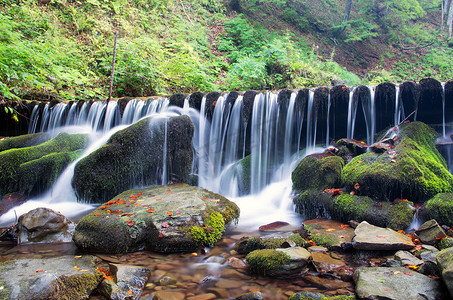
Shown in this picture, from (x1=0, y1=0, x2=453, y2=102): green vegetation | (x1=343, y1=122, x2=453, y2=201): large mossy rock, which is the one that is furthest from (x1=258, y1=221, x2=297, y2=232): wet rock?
(x1=0, y1=0, x2=453, y2=102): green vegetation

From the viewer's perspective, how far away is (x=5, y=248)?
392cm

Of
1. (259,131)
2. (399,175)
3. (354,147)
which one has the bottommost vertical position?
(399,175)

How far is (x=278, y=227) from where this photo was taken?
492 cm

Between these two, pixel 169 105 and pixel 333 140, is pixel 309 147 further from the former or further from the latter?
pixel 169 105

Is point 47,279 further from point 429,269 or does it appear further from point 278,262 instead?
point 429,269

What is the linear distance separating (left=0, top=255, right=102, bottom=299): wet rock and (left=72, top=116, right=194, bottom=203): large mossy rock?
2997 millimetres

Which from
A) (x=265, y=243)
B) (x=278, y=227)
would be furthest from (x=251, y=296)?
(x=278, y=227)

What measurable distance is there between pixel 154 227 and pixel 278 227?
90.0 inches

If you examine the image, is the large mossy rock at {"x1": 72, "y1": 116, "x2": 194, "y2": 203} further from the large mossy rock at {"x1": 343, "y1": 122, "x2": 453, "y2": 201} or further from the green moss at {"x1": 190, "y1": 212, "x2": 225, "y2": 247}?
the large mossy rock at {"x1": 343, "y1": 122, "x2": 453, "y2": 201}

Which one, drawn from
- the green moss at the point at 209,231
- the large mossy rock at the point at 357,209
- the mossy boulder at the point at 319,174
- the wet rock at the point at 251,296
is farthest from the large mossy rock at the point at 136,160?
the wet rock at the point at 251,296

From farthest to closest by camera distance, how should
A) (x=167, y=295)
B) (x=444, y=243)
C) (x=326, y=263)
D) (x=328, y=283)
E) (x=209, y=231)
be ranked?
(x=209, y=231), (x=444, y=243), (x=326, y=263), (x=328, y=283), (x=167, y=295)

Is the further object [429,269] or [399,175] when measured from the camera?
[399,175]

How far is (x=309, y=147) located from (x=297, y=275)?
5.52 m

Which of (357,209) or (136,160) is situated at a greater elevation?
(136,160)
